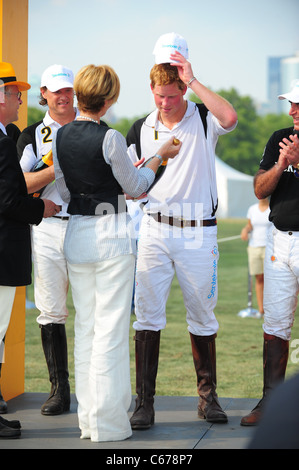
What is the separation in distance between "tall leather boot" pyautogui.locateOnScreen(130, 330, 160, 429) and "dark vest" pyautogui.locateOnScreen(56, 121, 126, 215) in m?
0.93

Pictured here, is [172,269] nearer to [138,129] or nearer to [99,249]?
[99,249]

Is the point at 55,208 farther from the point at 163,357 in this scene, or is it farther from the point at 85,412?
the point at 163,357

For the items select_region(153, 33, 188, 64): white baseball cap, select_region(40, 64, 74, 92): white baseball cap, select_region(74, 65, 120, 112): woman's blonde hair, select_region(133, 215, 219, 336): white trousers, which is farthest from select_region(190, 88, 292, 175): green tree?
select_region(74, 65, 120, 112): woman's blonde hair

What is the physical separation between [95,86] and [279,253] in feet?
4.89

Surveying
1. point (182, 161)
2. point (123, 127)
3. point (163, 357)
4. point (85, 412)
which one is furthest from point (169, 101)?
point (123, 127)

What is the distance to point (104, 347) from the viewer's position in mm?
3854

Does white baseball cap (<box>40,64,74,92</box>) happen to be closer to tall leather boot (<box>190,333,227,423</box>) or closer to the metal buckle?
the metal buckle

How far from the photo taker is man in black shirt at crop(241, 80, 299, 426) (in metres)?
4.28

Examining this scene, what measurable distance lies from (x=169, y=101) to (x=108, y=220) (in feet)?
2.91

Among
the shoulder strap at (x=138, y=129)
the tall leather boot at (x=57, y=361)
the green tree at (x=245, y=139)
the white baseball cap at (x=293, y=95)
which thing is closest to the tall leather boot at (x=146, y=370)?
the tall leather boot at (x=57, y=361)

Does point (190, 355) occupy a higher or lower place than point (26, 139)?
lower

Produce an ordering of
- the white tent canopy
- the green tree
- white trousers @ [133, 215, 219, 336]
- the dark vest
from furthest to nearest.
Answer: the green tree → the white tent canopy → white trousers @ [133, 215, 219, 336] → the dark vest

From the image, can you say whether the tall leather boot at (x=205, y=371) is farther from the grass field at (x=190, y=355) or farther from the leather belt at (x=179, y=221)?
the grass field at (x=190, y=355)

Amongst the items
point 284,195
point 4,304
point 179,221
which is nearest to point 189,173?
point 179,221
